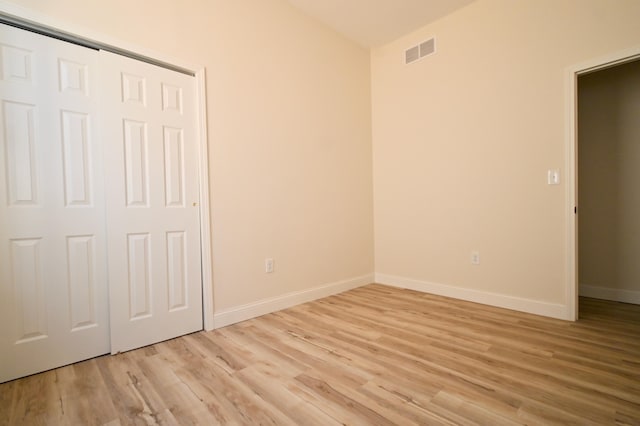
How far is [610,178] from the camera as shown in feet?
10.0

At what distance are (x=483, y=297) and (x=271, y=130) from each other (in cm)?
268

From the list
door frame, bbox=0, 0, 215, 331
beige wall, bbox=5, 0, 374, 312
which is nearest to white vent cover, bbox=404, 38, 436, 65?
beige wall, bbox=5, 0, 374, 312

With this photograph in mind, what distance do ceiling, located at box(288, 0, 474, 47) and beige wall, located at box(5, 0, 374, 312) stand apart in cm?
14

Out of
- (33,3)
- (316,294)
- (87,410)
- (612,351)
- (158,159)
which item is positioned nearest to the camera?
(87,410)

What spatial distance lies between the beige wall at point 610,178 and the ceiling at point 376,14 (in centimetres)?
176

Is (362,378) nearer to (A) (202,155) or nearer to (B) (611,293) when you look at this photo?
(A) (202,155)

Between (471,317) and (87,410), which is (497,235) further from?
(87,410)

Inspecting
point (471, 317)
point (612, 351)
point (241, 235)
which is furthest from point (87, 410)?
point (612, 351)

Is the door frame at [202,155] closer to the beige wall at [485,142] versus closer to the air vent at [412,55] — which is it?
the beige wall at [485,142]

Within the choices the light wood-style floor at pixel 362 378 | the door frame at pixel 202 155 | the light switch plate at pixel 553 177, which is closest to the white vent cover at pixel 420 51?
the light switch plate at pixel 553 177

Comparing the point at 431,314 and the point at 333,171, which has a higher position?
the point at 333,171

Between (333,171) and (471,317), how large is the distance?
2018 millimetres

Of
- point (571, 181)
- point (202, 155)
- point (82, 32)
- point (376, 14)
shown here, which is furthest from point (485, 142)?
point (82, 32)

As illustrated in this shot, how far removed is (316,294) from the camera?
10.5 feet
